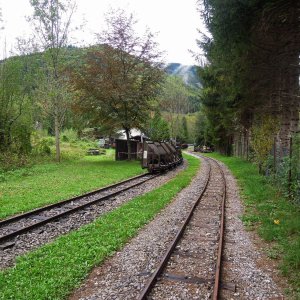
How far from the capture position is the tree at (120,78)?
2811cm

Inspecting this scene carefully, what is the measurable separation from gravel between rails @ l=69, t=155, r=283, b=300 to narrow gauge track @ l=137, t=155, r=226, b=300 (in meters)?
0.20

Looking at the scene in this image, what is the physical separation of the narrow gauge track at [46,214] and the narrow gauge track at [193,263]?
3.85 metres

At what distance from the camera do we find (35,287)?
5.48m

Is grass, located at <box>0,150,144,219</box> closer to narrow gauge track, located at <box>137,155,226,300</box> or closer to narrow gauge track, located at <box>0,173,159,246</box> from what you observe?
narrow gauge track, located at <box>0,173,159,246</box>

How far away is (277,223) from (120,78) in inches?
852

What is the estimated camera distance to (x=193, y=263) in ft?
21.8

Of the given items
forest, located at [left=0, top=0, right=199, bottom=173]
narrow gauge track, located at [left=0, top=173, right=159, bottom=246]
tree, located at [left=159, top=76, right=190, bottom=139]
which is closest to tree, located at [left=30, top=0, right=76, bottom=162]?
forest, located at [left=0, top=0, right=199, bottom=173]

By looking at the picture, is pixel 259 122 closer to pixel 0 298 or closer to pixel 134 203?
pixel 134 203

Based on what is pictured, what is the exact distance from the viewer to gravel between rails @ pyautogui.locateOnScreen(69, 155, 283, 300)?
5.48 m

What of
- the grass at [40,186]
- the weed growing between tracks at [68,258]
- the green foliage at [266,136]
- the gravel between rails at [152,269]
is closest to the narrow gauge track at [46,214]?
the grass at [40,186]

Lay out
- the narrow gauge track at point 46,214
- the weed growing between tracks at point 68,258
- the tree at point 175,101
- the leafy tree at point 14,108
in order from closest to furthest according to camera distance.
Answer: the weed growing between tracks at point 68,258, the narrow gauge track at point 46,214, the leafy tree at point 14,108, the tree at point 175,101

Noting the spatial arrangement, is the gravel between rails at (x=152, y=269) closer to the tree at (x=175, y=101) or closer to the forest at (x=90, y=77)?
the forest at (x=90, y=77)

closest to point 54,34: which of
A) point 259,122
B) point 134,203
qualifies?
point 259,122

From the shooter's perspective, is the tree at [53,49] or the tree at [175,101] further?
the tree at [175,101]
